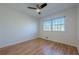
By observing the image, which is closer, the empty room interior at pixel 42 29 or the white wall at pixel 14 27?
the empty room interior at pixel 42 29

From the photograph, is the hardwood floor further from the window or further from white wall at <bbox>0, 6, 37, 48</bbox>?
the window

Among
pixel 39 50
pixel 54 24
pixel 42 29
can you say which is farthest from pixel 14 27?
pixel 54 24

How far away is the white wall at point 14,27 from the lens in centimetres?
305

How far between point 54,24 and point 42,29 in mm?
1311

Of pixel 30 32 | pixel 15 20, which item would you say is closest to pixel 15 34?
pixel 15 20

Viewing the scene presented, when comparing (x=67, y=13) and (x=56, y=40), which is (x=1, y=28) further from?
(x=67, y=13)

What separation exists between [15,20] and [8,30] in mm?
752

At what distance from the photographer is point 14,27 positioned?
3609mm

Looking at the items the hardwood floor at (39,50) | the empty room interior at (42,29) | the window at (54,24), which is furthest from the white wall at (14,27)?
the window at (54,24)

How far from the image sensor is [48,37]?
474cm

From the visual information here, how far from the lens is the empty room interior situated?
8.93ft

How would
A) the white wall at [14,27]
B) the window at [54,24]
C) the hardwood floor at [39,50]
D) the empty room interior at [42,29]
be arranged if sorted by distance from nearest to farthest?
the hardwood floor at [39,50]
the empty room interior at [42,29]
the white wall at [14,27]
the window at [54,24]

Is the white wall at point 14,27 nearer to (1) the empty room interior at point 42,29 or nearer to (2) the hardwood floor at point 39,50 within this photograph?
(1) the empty room interior at point 42,29

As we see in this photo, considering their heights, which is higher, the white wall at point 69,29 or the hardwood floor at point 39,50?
the white wall at point 69,29
